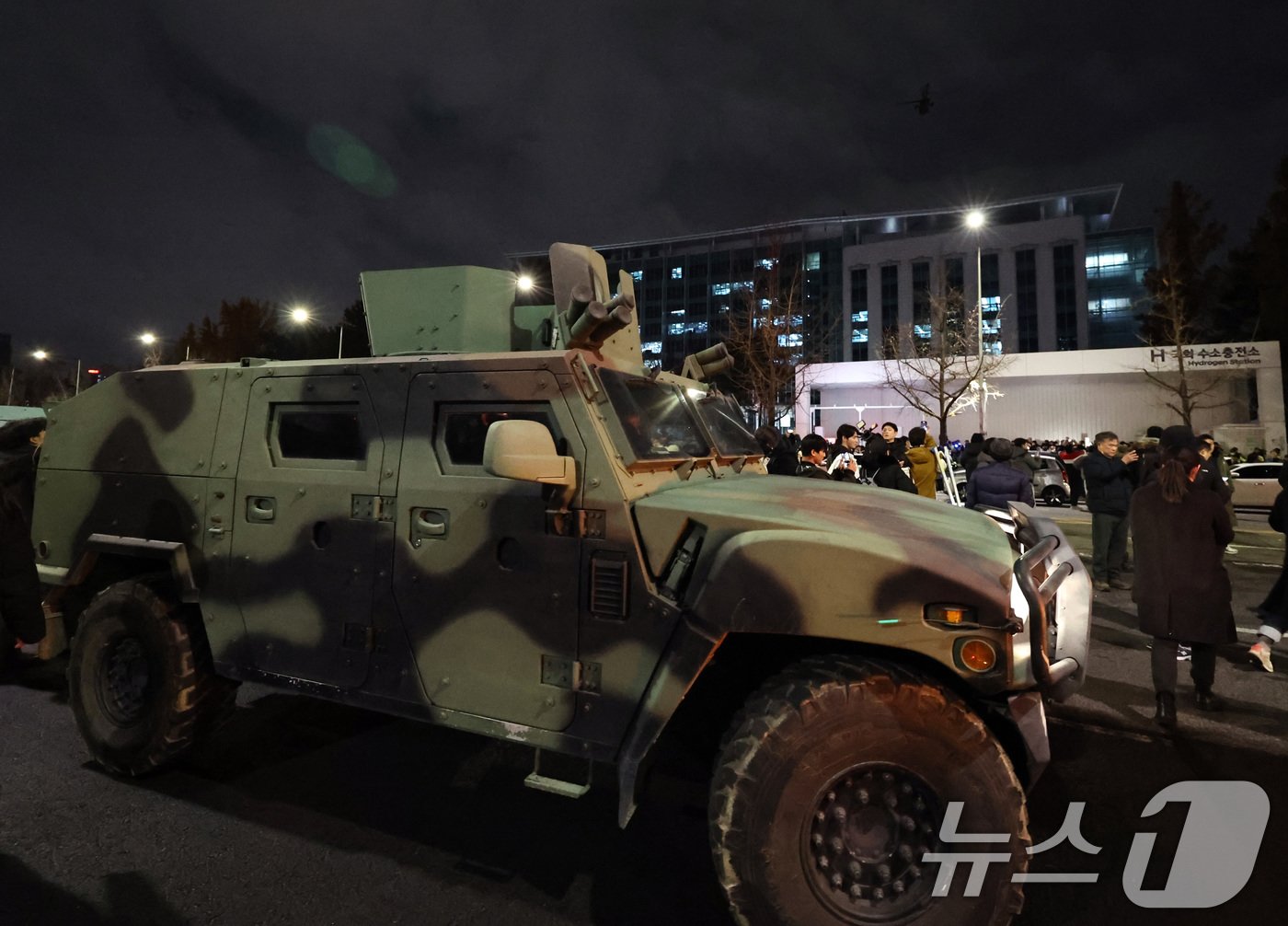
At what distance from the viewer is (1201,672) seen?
4.76m

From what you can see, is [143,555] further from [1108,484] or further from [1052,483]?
[1052,483]

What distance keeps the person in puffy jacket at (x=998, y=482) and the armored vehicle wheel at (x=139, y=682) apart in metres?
6.24

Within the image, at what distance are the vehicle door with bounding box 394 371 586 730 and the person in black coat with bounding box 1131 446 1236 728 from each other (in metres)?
4.06

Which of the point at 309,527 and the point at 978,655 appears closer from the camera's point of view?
the point at 978,655

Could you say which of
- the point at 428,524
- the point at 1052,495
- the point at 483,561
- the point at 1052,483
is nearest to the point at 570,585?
the point at 483,561

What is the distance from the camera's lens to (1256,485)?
1658 centimetres

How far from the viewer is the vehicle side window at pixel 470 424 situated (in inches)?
113

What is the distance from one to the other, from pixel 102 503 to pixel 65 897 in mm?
1979

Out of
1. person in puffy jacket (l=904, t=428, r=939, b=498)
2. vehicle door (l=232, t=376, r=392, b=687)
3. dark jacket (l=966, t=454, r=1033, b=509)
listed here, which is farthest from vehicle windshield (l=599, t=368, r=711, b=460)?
person in puffy jacket (l=904, t=428, r=939, b=498)

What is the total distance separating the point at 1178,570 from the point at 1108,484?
4.47 m

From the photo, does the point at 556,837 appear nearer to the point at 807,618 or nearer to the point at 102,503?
Answer: the point at 807,618

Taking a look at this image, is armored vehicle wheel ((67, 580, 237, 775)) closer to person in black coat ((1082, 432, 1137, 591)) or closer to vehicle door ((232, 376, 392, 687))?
vehicle door ((232, 376, 392, 687))

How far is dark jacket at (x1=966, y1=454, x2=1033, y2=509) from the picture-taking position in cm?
653

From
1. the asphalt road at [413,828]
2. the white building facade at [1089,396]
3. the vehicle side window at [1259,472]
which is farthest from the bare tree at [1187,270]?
the asphalt road at [413,828]
